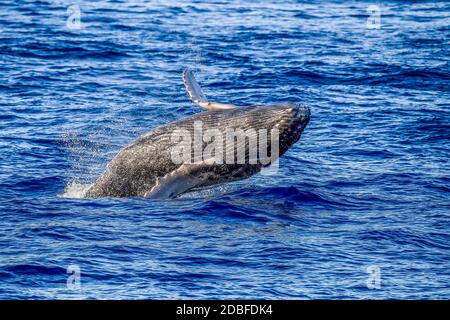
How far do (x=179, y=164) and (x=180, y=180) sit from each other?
0.35 metres

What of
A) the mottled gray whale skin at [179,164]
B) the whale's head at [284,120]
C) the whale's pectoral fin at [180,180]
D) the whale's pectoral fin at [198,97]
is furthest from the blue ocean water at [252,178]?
the whale's pectoral fin at [198,97]

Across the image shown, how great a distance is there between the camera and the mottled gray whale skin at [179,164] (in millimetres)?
19297

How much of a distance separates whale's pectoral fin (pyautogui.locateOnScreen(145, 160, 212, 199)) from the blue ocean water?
370 millimetres

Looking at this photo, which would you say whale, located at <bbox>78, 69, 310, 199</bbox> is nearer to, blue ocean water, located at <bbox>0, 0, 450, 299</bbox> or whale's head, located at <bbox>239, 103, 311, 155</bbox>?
whale's head, located at <bbox>239, 103, 311, 155</bbox>

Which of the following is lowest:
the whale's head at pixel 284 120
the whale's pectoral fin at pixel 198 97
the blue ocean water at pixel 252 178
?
the blue ocean water at pixel 252 178

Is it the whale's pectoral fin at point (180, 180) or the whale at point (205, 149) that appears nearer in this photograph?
the whale at point (205, 149)

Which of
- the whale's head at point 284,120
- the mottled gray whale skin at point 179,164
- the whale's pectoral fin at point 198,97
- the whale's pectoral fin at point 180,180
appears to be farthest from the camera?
the whale's pectoral fin at point 180,180

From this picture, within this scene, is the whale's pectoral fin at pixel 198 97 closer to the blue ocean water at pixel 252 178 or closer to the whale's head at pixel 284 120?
the whale's head at pixel 284 120

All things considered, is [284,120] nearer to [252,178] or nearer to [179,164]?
[179,164]

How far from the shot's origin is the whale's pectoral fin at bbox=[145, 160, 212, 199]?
794 inches

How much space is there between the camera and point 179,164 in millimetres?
20438

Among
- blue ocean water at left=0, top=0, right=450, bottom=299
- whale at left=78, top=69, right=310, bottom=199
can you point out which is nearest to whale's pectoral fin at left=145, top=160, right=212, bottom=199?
whale at left=78, top=69, right=310, bottom=199

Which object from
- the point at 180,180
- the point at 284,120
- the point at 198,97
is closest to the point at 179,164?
the point at 180,180

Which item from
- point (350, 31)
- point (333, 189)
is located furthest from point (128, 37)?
point (333, 189)
